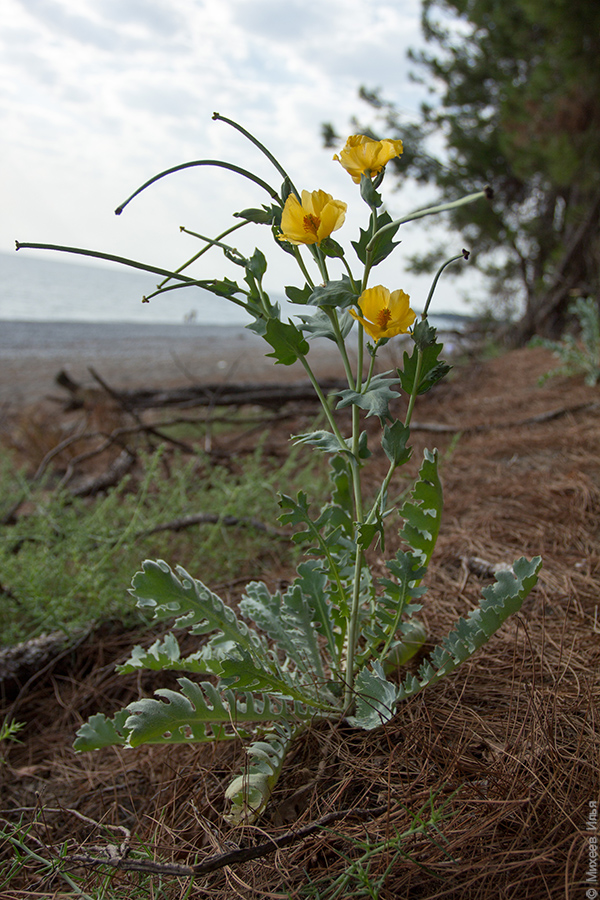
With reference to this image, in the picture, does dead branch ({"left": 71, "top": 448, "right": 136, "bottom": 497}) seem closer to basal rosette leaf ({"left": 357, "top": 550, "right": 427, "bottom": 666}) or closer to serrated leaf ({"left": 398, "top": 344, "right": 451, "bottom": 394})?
basal rosette leaf ({"left": 357, "top": 550, "right": 427, "bottom": 666})

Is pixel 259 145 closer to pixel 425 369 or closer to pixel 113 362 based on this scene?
pixel 425 369

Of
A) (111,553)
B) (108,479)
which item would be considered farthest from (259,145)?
(108,479)

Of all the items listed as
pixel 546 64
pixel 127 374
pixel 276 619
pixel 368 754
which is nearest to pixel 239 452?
pixel 276 619

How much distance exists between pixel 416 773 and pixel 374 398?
28.9 inches

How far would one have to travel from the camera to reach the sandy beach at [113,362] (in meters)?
8.98

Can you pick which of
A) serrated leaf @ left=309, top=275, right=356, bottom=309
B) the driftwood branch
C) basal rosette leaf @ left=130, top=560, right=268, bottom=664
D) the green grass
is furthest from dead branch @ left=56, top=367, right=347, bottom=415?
the driftwood branch

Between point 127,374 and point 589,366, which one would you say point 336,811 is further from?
point 127,374

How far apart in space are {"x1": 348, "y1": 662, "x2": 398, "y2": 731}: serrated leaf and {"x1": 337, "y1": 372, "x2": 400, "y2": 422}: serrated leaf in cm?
55

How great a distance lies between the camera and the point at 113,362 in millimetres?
12039

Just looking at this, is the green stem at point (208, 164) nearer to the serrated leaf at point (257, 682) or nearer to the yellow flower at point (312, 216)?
the yellow flower at point (312, 216)

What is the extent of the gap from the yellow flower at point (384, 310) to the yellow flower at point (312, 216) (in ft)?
0.45

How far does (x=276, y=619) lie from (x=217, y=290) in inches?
33.2

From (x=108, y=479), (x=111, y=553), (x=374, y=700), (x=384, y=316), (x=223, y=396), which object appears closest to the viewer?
(x=384, y=316)

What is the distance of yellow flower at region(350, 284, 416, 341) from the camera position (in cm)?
95
